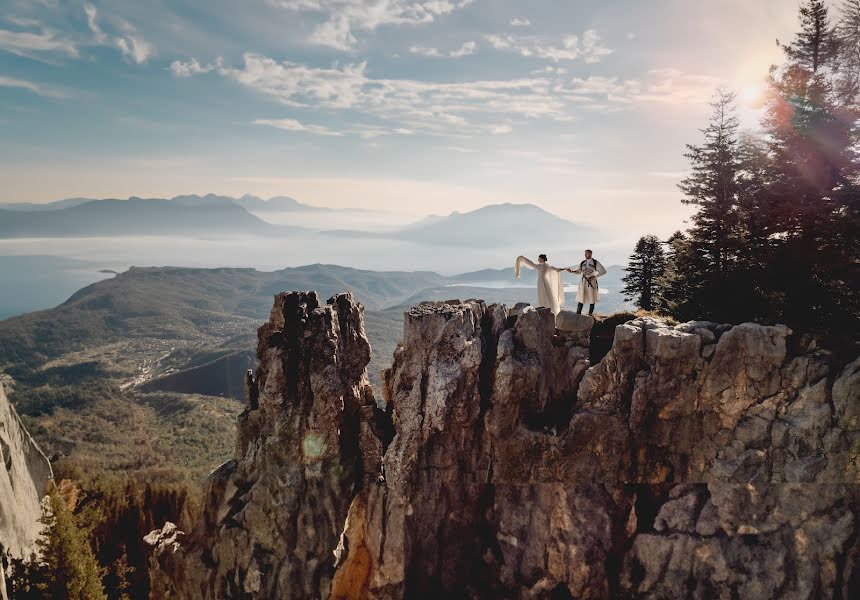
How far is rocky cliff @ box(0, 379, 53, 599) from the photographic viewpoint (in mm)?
35219

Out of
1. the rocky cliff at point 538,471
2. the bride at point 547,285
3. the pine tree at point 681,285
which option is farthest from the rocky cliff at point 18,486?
the pine tree at point 681,285

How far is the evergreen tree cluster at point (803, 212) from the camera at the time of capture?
29000 mm


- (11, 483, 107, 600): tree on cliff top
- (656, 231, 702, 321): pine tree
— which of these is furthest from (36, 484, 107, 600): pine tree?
(656, 231, 702, 321): pine tree

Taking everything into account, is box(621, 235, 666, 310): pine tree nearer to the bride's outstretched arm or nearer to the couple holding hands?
the couple holding hands

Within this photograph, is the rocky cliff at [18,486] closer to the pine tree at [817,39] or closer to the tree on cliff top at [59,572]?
the tree on cliff top at [59,572]

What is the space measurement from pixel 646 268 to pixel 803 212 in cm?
2056

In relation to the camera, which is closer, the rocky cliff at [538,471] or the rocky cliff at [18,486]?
the rocky cliff at [538,471]

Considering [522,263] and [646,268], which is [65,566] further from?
[646,268]

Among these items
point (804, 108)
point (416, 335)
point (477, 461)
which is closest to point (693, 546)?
point (477, 461)

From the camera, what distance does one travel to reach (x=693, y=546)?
24.4 metres

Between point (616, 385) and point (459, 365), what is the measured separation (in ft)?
25.7

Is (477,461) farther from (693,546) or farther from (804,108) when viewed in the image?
(804,108)

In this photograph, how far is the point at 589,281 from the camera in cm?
2959

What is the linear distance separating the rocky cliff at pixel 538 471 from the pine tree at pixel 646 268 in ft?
79.1
